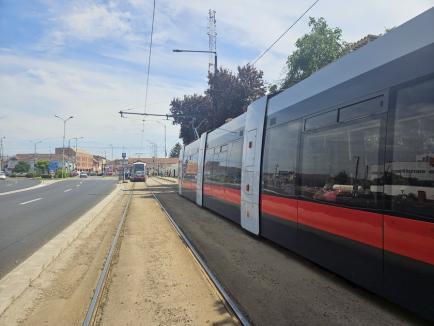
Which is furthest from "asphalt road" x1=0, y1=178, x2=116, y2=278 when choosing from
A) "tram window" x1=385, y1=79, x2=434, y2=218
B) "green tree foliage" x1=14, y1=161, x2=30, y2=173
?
"green tree foliage" x1=14, y1=161, x2=30, y2=173

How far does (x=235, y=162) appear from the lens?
12.8 metres

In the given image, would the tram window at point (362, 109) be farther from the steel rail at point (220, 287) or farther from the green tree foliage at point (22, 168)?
the green tree foliage at point (22, 168)

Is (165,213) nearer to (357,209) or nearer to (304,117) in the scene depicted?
(304,117)

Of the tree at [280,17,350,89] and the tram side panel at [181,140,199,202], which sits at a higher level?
the tree at [280,17,350,89]

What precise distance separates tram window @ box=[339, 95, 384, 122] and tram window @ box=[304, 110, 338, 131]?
21 cm

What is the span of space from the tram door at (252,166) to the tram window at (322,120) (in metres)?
2.74

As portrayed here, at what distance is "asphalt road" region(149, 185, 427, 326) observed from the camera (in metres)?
5.24

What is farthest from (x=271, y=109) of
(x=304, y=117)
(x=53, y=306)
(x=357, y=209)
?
(x=53, y=306)

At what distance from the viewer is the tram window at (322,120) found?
→ 6.73m

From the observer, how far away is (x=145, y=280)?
7.14 m

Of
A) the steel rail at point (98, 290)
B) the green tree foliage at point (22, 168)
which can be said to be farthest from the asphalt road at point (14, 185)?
the green tree foliage at point (22, 168)

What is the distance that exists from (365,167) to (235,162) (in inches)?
285

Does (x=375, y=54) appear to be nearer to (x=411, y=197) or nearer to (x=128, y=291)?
(x=411, y=197)

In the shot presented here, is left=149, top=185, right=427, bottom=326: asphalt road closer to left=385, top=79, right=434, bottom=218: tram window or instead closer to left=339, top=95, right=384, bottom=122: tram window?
left=385, top=79, right=434, bottom=218: tram window
